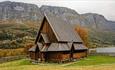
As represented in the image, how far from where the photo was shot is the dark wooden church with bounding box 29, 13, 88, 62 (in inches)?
1961

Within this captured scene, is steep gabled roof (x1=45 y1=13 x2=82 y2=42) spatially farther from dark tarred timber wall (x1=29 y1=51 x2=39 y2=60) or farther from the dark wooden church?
dark tarred timber wall (x1=29 y1=51 x2=39 y2=60)

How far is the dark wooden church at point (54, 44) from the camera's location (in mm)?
49803

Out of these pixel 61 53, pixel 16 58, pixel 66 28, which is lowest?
pixel 16 58

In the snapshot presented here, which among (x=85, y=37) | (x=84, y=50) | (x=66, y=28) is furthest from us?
(x=85, y=37)

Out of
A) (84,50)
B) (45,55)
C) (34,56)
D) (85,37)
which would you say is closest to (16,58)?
(34,56)

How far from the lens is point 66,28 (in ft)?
195

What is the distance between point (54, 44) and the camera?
50188mm

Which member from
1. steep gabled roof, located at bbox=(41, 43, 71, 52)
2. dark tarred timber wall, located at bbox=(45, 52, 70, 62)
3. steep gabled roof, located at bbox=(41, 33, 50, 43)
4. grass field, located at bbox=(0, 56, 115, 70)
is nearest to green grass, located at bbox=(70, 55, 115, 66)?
grass field, located at bbox=(0, 56, 115, 70)

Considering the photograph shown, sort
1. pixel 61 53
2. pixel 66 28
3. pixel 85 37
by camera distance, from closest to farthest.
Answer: pixel 61 53, pixel 66 28, pixel 85 37

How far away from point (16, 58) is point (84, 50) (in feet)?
63.4

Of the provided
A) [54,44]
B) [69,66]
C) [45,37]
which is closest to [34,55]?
[45,37]

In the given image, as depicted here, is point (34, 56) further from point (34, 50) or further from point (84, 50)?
point (84, 50)

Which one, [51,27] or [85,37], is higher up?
[51,27]

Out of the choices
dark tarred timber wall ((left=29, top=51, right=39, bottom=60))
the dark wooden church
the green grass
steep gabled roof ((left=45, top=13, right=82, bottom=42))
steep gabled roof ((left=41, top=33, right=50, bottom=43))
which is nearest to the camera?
the green grass
